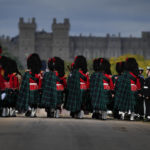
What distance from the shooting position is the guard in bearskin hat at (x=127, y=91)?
1423 centimetres

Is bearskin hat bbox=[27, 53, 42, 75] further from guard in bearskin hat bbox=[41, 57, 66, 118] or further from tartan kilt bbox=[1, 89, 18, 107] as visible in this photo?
tartan kilt bbox=[1, 89, 18, 107]

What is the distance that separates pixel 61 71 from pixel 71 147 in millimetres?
8335

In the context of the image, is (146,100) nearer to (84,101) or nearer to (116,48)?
(84,101)

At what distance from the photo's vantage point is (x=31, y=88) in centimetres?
1448

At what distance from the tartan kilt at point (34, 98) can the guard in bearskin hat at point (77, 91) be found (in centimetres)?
87

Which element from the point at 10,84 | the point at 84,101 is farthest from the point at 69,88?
the point at 10,84

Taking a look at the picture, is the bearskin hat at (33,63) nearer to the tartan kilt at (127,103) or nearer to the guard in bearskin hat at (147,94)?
the tartan kilt at (127,103)

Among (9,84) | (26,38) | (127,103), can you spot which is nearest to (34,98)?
(9,84)

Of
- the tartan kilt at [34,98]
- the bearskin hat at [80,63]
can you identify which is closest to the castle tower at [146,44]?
the bearskin hat at [80,63]

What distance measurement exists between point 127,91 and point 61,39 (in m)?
156

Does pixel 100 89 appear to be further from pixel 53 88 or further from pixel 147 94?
pixel 53 88

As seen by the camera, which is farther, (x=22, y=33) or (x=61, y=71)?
(x=22, y=33)

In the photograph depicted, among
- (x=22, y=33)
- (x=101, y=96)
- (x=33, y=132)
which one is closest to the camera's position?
(x=33, y=132)

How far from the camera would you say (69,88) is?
1436cm
